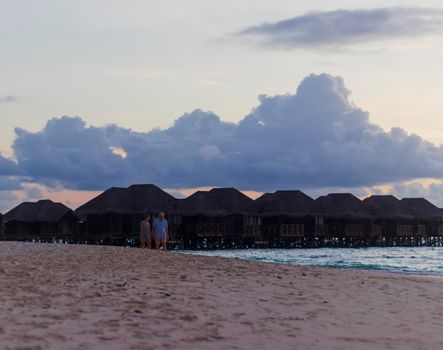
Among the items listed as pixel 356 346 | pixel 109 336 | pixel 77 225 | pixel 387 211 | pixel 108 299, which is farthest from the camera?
pixel 387 211

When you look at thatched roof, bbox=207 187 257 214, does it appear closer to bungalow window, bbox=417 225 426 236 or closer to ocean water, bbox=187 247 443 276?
ocean water, bbox=187 247 443 276

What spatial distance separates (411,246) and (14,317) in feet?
270

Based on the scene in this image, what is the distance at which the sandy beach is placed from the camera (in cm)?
750

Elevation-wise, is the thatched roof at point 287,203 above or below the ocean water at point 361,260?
above

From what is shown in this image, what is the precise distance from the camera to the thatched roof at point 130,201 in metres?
59.6

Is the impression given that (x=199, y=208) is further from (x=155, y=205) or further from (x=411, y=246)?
(x=411, y=246)

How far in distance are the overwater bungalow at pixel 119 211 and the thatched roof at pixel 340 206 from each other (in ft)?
59.6

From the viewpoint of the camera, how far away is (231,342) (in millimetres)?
7543

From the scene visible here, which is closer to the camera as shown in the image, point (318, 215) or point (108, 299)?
point (108, 299)

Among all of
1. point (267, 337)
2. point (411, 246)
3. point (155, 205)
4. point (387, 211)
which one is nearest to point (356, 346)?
point (267, 337)

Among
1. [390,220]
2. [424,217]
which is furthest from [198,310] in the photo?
[424,217]

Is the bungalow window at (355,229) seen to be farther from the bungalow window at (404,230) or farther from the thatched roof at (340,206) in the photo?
the bungalow window at (404,230)

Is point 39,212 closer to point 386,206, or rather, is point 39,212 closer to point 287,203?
point 287,203

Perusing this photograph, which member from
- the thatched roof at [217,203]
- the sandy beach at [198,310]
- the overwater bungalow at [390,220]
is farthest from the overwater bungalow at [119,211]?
the sandy beach at [198,310]
